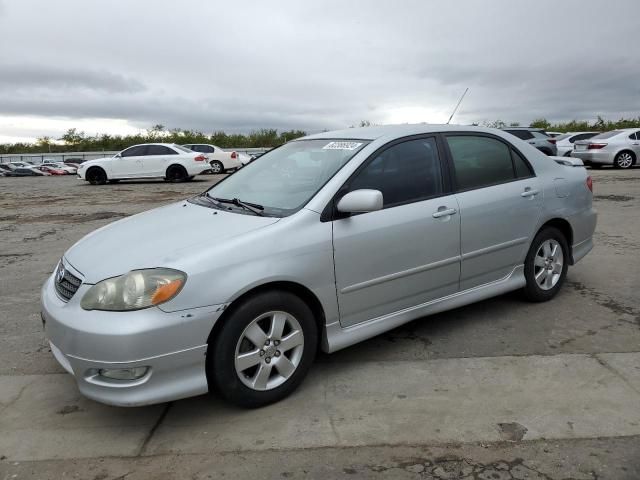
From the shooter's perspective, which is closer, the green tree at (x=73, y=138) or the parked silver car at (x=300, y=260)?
the parked silver car at (x=300, y=260)

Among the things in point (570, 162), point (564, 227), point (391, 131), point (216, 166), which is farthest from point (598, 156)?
point (391, 131)

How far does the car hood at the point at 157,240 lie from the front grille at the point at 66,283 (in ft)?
0.19

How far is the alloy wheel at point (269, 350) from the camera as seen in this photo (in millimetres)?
2789

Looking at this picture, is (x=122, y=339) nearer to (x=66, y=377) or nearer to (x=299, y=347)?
(x=299, y=347)

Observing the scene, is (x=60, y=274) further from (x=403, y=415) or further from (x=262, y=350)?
(x=403, y=415)

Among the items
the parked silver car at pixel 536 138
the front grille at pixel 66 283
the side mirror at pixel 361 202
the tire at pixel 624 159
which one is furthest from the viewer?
the parked silver car at pixel 536 138

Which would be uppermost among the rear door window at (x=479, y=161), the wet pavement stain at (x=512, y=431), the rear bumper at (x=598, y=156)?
the rear door window at (x=479, y=161)

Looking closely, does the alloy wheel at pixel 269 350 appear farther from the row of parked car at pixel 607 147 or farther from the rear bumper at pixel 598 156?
the rear bumper at pixel 598 156

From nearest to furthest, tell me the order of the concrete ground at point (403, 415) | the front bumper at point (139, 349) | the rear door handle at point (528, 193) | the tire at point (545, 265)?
the concrete ground at point (403, 415)
the front bumper at point (139, 349)
the rear door handle at point (528, 193)
the tire at point (545, 265)

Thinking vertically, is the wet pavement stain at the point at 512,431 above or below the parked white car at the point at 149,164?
below

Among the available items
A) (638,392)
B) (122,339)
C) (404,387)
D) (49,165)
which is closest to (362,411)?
(404,387)

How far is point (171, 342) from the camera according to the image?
2.56 metres

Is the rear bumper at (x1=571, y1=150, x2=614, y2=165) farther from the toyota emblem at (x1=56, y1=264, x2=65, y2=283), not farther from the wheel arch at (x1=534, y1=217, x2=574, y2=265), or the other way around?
the toyota emblem at (x1=56, y1=264, x2=65, y2=283)

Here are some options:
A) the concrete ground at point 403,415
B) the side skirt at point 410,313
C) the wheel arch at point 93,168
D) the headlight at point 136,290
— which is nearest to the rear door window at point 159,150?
the wheel arch at point 93,168
